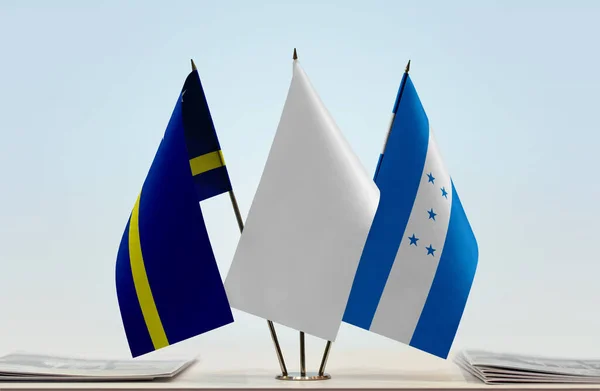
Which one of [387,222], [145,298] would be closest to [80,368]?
[145,298]

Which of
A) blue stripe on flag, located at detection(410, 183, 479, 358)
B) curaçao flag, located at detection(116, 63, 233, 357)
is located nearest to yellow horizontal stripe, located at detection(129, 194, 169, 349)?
curaçao flag, located at detection(116, 63, 233, 357)

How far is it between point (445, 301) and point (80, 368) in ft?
2.04

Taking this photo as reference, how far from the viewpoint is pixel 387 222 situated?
1.53 metres

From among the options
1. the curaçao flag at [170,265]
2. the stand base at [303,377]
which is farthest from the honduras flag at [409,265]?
the curaçao flag at [170,265]

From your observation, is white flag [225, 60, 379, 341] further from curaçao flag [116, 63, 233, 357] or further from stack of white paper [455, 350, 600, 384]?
stack of white paper [455, 350, 600, 384]

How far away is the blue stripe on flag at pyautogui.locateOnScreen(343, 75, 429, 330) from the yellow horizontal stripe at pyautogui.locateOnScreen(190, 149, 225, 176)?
0.89 feet

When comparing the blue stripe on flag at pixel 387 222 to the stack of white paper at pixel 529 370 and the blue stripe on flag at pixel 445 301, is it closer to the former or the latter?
the blue stripe on flag at pixel 445 301

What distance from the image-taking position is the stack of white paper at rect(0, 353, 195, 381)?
1.43m

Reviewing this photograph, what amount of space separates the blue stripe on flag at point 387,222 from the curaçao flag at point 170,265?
0.81 ft

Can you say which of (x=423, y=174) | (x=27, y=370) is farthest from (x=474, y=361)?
(x=27, y=370)

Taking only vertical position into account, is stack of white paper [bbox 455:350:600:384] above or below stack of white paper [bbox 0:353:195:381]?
below

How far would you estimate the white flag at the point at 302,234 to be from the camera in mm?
1400

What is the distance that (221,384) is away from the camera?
1.40m

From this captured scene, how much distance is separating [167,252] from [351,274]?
0.29m
